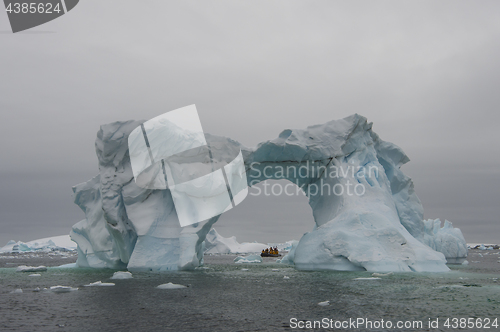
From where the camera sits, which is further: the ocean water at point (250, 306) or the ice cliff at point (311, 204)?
Answer: the ice cliff at point (311, 204)

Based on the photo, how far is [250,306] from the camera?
8.53 metres

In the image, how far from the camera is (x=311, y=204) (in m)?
20.8

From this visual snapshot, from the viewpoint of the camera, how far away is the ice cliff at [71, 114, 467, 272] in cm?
1531

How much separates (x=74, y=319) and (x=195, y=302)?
258 centimetres

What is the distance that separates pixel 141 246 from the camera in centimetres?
1642

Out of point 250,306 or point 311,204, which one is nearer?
point 250,306

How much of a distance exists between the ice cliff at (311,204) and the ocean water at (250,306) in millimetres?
2875

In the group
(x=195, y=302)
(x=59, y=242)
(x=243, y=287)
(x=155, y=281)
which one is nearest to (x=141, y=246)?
(x=155, y=281)

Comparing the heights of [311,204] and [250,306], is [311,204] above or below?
above

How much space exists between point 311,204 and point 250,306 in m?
12.7

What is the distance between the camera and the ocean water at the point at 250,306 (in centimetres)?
682

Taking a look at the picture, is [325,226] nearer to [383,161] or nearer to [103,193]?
[383,161]

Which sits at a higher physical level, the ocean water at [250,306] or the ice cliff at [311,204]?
the ice cliff at [311,204]

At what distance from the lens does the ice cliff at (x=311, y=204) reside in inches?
603
